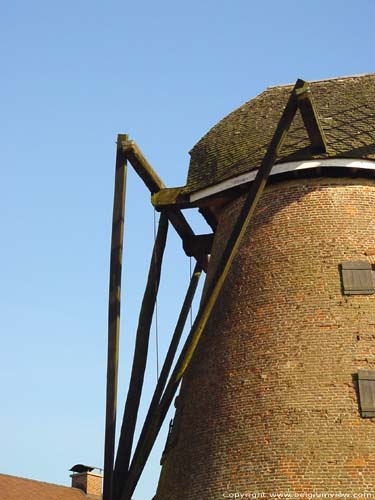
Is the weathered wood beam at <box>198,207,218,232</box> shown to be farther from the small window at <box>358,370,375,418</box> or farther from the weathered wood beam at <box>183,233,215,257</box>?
the small window at <box>358,370,375,418</box>

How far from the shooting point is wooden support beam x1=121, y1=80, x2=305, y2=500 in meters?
12.3

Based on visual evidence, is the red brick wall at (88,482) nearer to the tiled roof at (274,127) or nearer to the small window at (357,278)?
the tiled roof at (274,127)

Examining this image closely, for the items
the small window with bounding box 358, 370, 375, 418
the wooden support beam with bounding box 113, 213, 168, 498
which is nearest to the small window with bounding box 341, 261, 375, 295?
the small window with bounding box 358, 370, 375, 418

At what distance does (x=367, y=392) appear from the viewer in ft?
37.4

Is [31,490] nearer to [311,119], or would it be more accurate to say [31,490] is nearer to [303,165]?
[303,165]

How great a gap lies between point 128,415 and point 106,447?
1.78 ft

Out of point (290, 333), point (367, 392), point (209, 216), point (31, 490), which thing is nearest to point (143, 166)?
point (209, 216)

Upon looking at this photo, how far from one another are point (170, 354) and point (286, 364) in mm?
2478

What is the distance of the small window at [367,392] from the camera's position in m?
11.3

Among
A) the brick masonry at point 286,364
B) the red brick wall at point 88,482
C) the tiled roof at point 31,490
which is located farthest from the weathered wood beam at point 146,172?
the red brick wall at point 88,482

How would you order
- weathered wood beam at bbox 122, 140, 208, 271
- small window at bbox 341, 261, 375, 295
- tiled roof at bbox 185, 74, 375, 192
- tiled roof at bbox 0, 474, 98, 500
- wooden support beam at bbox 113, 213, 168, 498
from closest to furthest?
small window at bbox 341, 261, 375, 295 → wooden support beam at bbox 113, 213, 168, 498 → tiled roof at bbox 185, 74, 375, 192 → weathered wood beam at bbox 122, 140, 208, 271 → tiled roof at bbox 0, 474, 98, 500

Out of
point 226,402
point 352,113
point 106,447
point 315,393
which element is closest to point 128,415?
point 106,447

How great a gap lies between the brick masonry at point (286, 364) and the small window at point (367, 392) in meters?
0.09

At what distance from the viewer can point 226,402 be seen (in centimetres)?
1202
